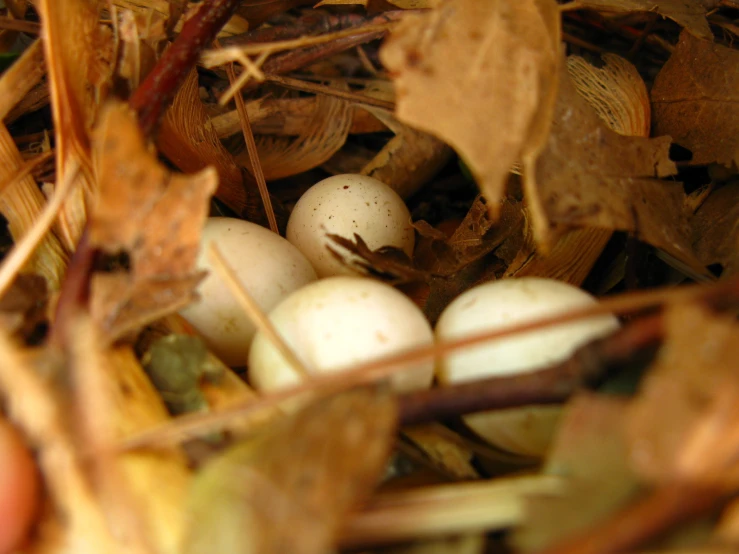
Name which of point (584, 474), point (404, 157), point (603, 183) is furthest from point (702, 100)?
point (584, 474)

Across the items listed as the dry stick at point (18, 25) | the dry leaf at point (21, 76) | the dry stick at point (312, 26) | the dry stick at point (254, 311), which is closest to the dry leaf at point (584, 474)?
the dry stick at point (254, 311)

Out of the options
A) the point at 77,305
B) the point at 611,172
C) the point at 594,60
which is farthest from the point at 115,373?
the point at 594,60

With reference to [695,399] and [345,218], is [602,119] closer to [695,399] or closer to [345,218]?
[345,218]

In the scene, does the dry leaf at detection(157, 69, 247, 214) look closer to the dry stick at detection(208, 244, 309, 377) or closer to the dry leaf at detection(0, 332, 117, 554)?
the dry stick at detection(208, 244, 309, 377)

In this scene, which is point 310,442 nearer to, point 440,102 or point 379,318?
point 379,318

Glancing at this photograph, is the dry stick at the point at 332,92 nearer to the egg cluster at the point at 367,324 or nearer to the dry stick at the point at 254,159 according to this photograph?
the dry stick at the point at 254,159
